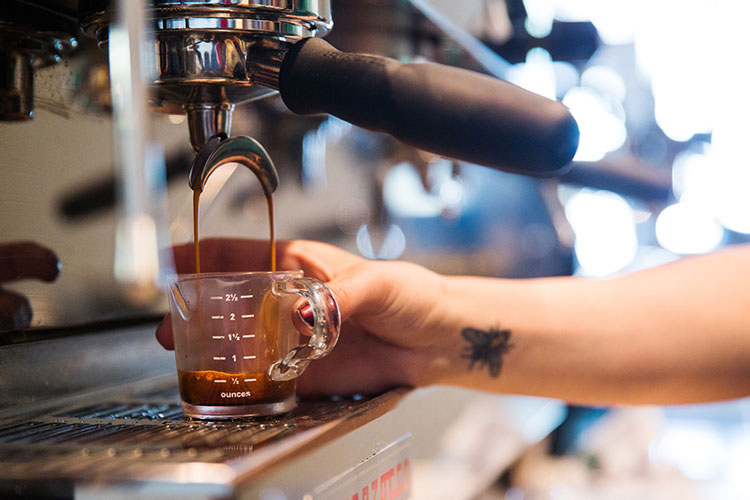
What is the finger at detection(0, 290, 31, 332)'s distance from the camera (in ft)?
1.63

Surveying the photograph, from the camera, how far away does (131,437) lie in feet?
1.25

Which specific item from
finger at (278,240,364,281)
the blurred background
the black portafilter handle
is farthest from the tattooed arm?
the black portafilter handle

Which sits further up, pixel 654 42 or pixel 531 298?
pixel 654 42

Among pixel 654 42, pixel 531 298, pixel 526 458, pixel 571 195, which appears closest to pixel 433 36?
pixel 531 298

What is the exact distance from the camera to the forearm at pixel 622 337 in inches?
30.5

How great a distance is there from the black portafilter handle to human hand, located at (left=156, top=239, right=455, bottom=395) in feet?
0.47

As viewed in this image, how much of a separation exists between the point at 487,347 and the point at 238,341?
35 centimetres

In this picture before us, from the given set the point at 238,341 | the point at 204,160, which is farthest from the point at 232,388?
the point at 204,160

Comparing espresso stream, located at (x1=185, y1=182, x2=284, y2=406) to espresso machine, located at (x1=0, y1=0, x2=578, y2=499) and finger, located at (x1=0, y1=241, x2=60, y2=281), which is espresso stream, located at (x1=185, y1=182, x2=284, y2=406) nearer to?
espresso machine, located at (x1=0, y1=0, x2=578, y2=499)

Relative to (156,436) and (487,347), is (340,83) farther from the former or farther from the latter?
(487,347)

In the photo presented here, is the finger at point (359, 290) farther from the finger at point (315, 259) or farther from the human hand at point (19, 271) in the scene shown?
the human hand at point (19, 271)

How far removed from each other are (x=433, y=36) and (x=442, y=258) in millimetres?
639

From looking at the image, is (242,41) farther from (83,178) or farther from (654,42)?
(654,42)

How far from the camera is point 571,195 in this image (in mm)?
2160
